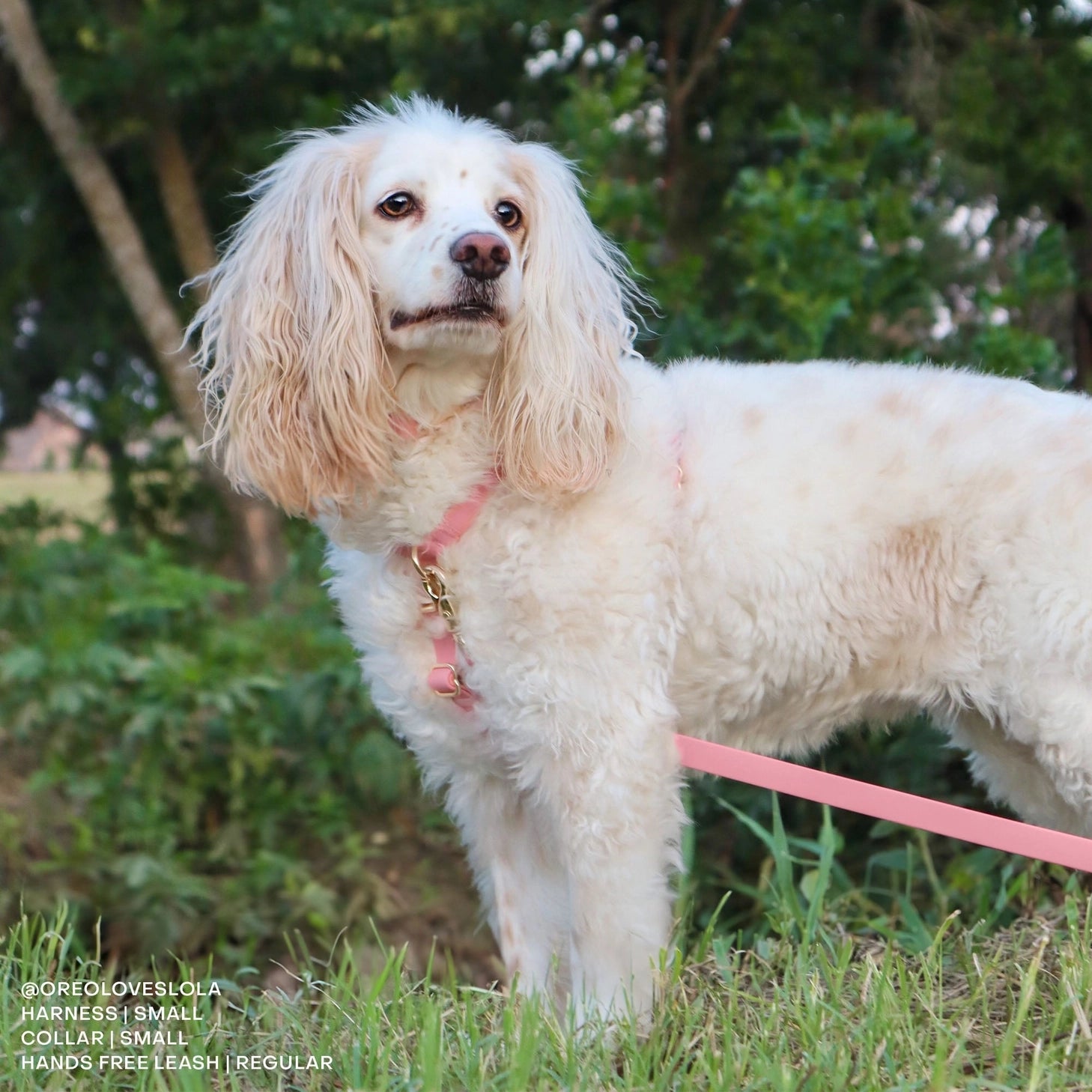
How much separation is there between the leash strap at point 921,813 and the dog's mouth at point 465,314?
0.93 m

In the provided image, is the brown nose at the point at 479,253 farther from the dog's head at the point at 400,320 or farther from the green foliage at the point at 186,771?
the green foliage at the point at 186,771

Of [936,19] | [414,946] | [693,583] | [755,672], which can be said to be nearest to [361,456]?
[693,583]

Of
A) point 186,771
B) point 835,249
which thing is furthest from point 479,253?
point 186,771

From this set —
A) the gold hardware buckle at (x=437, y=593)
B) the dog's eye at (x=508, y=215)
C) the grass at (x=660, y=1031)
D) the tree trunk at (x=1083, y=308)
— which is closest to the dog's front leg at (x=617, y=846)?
the grass at (x=660, y=1031)

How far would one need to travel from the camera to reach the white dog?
2.41 metres

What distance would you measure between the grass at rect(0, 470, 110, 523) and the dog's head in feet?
16.0

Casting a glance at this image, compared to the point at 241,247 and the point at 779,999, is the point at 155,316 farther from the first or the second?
the point at 779,999

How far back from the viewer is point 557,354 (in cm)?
256

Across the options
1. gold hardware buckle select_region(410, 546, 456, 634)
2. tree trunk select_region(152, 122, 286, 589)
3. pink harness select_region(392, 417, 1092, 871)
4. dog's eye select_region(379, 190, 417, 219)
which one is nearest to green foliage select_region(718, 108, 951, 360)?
pink harness select_region(392, 417, 1092, 871)

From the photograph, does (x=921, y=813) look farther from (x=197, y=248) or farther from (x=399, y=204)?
(x=197, y=248)

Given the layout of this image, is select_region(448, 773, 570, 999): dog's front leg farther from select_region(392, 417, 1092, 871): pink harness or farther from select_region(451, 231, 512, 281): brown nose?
select_region(451, 231, 512, 281): brown nose

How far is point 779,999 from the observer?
215cm

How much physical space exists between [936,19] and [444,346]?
12.4ft

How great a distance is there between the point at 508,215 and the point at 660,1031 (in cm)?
160
